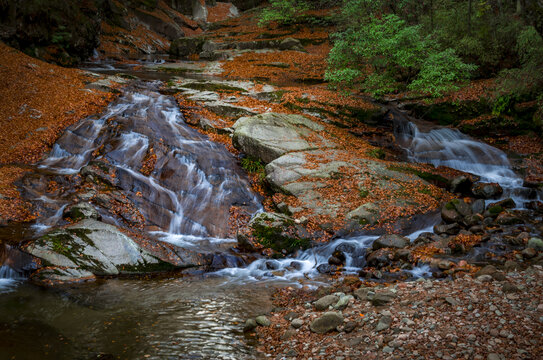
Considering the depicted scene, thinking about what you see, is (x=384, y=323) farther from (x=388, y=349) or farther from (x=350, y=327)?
(x=388, y=349)

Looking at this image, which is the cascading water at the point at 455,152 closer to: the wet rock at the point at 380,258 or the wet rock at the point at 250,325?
the wet rock at the point at 380,258

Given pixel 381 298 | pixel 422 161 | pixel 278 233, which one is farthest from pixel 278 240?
pixel 422 161

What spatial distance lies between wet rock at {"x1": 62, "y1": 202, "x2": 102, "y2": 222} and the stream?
13.0 inches

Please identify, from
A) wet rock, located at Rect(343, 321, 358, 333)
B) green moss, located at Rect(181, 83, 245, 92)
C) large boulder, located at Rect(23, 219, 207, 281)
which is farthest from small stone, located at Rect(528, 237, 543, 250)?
green moss, located at Rect(181, 83, 245, 92)

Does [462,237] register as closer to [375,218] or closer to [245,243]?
[375,218]

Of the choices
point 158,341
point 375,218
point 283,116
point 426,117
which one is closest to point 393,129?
point 426,117

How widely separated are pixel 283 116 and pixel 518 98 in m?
10.2

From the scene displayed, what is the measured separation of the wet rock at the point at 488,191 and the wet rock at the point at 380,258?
5266mm

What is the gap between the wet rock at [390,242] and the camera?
8.08 m

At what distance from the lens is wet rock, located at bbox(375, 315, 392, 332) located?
442 centimetres

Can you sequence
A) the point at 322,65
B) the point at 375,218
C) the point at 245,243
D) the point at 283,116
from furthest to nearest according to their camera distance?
the point at 322,65
the point at 283,116
the point at 375,218
the point at 245,243

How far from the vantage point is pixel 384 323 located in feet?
14.8

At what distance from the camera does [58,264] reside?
672cm

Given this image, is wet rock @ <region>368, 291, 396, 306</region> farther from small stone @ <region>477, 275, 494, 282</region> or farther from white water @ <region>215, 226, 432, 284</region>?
white water @ <region>215, 226, 432, 284</region>
